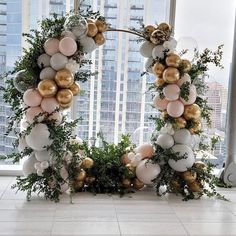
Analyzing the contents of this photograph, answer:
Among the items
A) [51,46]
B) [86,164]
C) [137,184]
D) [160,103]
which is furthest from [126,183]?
[51,46]

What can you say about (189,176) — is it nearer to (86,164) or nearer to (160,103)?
(160,103)

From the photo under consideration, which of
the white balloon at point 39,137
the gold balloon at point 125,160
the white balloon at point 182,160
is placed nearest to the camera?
the white balloon at point 39,137

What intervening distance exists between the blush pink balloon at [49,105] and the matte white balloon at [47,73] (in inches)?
→ 7.8

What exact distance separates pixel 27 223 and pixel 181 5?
2883mm

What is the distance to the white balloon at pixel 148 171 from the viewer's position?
367cm

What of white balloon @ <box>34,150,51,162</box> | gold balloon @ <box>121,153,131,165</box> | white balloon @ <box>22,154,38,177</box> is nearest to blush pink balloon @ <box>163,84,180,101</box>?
gold balloon @ <box>121,153,131,165</box>

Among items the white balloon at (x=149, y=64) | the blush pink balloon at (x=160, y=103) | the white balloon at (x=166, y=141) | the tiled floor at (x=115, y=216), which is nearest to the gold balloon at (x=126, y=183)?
the tiled floor at (x=115, y=216)

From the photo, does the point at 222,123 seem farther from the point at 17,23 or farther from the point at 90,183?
the point at 17,23

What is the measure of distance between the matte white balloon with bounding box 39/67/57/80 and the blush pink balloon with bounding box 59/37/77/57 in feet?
0.63

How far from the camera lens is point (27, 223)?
9.61 feet

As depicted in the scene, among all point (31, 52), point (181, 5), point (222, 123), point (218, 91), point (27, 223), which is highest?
point (181, 5)

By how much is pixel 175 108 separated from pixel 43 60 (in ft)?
4.22

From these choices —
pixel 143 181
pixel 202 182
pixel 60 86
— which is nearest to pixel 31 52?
pixel 60 86

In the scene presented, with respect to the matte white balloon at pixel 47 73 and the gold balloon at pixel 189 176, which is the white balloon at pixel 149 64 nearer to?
the matte white balloon at pixel 47 73
